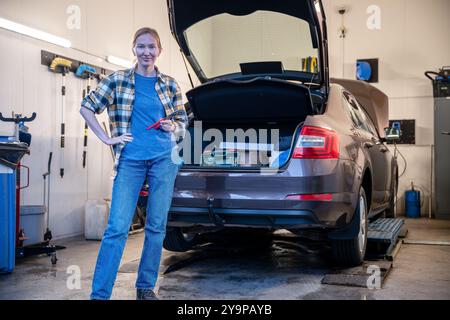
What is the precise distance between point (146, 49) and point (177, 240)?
→ 6.58 ft

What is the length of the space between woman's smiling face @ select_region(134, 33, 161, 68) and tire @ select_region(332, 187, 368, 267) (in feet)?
6.01

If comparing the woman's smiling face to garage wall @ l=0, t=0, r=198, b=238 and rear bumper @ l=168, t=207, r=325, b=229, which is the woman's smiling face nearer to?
rear bumper @ l=168, t=207, r=325, b=229

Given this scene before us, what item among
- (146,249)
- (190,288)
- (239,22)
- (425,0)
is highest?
(425,0)

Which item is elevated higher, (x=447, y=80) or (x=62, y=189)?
(x=447, y=80)

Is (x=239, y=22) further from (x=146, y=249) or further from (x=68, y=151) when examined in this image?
(x=68, y=151)

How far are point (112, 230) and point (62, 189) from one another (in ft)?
10.7

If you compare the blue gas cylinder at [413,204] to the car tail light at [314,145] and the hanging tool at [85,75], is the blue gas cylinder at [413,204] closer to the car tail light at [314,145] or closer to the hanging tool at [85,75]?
the hanging tool at [85,75]

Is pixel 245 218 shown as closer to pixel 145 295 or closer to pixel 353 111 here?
pixel 145 295

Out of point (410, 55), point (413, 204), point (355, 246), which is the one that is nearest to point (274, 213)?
point (355, 246)

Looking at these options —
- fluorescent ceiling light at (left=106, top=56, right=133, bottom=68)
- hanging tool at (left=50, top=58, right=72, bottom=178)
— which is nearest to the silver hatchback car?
hanging tool at (left=50, top=58, right=72, bottom=178)

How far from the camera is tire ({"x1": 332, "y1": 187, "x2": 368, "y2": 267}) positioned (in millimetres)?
3648

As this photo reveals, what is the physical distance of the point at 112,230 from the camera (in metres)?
2.64

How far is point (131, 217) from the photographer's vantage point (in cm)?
273
